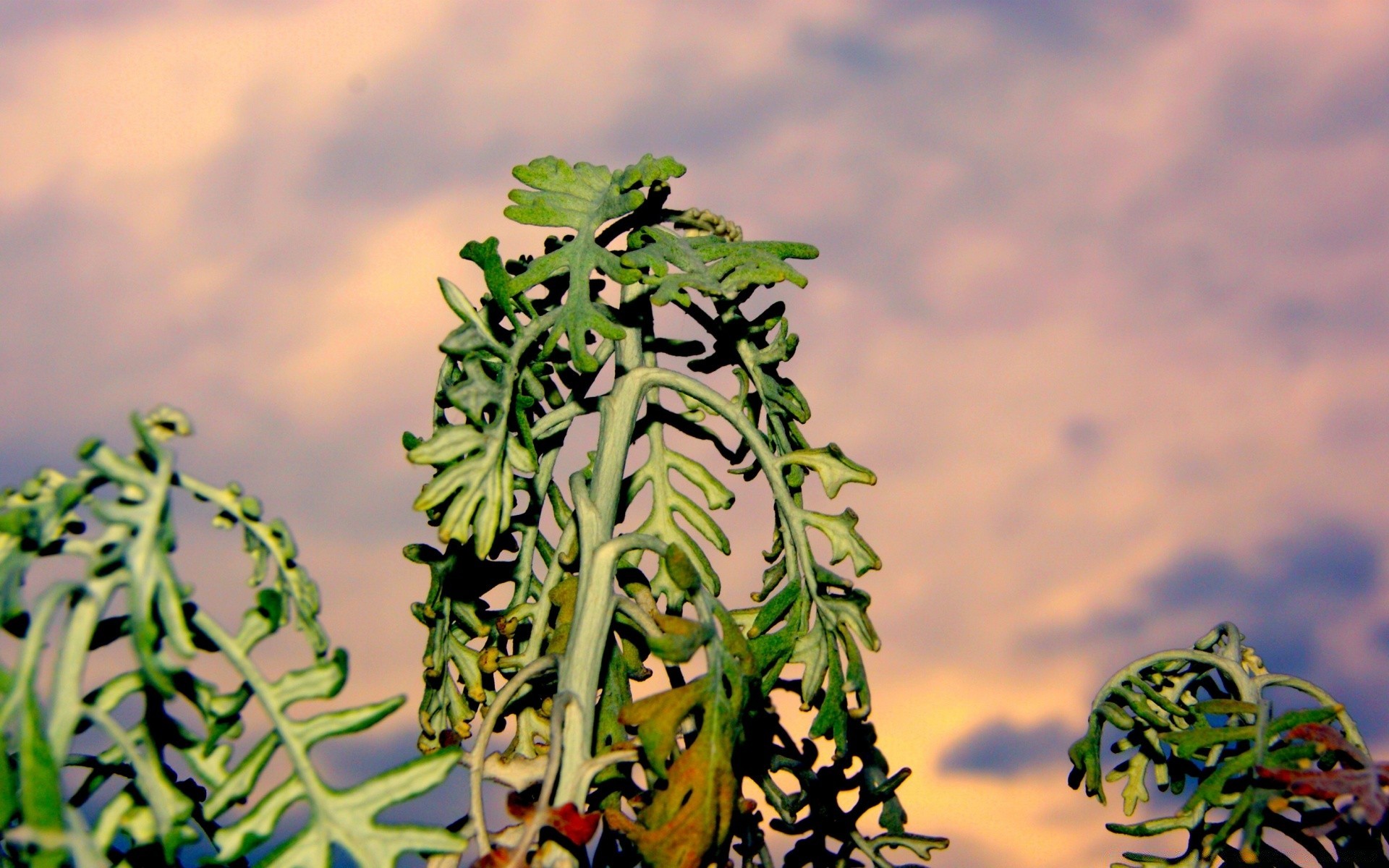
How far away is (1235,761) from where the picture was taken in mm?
1716

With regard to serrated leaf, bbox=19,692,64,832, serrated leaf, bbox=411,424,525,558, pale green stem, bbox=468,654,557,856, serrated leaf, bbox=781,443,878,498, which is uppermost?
serrated leaf, bbox=781,443,878,498

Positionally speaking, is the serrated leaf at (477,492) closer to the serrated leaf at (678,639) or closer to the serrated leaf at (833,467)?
the serrated leaf at (678,639)

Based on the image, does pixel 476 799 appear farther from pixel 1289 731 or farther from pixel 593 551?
pixel 1289 731

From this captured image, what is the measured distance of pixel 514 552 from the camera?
1.95 metres

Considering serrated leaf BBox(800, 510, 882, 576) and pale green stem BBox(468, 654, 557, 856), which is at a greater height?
serrated leaf BBox(800, 510, 882, 576)

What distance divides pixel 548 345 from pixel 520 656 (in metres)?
0.40

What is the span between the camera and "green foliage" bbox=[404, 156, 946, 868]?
149 centimetres

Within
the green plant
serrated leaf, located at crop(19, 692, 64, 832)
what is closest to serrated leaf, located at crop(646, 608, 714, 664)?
the green plant

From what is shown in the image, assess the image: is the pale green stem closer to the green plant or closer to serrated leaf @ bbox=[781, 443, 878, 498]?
the green plant

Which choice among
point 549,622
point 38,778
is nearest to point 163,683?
point 38,778

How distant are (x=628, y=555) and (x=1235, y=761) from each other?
84 cm

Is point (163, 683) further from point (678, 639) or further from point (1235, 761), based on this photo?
point (1235, 761)

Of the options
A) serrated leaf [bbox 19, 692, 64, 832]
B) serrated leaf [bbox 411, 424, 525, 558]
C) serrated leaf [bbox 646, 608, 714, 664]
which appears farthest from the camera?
serrated leaf [bbox 411, 424, 525, 558]

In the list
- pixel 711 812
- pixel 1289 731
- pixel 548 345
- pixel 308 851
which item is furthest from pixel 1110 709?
pixel 308 851
